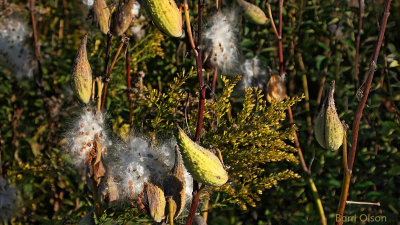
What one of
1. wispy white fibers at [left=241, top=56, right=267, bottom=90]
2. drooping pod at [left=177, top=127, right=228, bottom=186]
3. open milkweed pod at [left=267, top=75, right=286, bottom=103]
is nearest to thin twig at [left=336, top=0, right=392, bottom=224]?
drooping pod at [left=177, top=127, right=228, bottom=186]

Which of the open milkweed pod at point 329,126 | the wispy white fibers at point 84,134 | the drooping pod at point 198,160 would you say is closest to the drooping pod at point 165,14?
the drooping pod at point 198,160

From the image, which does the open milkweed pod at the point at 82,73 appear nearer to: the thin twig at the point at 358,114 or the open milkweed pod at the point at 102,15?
the open milkweed pod at the point at 102,15

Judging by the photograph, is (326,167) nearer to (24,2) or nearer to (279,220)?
(279,220)

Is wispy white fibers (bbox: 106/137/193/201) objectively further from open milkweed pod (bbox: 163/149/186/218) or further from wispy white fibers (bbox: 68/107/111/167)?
open milkweed pod (bbox: 163/149/186/218)

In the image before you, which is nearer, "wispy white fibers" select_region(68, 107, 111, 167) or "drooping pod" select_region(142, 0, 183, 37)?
"drooping pod" select_region(142, 0, 183, 37)

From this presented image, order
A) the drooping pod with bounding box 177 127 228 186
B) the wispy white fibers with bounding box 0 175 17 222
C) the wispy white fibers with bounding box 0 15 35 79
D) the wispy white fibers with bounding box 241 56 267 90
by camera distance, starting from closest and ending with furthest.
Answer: the drooping pod with bounding box 177 127 228 186 → the wispy white fibers with bounding box 241 56 267 90 → the wispy white fibers with bounding box 0 175 17 222 → the wispy white fibers with bounding box 0 15 35 79

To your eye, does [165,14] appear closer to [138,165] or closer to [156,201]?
[156,201]
